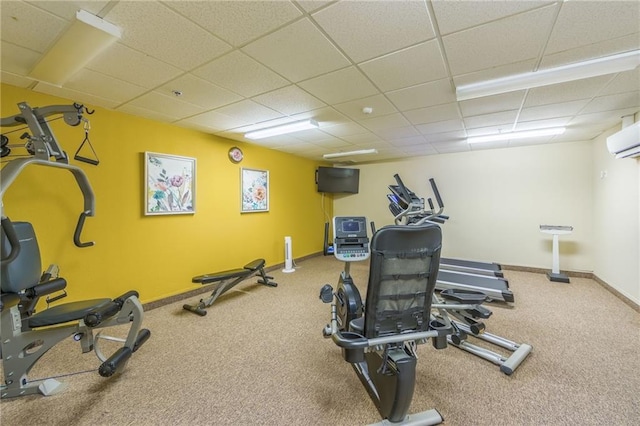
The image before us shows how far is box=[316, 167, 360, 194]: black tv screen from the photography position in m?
6.45

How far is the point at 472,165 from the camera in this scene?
17.8 ft

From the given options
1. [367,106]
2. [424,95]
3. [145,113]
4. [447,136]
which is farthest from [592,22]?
[145,113]

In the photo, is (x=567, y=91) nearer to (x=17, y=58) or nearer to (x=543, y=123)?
(x=543, y=123)

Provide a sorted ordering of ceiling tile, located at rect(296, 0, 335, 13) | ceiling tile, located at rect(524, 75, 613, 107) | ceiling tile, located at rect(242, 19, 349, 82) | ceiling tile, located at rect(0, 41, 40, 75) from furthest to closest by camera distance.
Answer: ceiling tile, located at rect(524, 75, 613, 107)
ceiling tile, located at rect(0, 41, 40, 75)
ceiling tile, located at rect(242, 19, 349, 82)
ceiling tile, located at rect(296, 0, 335, 13)

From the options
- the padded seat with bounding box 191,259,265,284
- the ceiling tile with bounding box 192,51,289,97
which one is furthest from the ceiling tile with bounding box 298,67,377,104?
the padded seat with bounding box 191,259,265,284

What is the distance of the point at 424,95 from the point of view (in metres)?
2.62

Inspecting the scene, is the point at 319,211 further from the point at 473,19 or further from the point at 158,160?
the point at 473,19

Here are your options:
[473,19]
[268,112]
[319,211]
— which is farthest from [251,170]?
[473,19]

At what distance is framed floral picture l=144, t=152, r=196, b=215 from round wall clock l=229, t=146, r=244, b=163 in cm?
71

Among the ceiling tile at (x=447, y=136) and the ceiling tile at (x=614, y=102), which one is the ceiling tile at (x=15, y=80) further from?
the ceiling tile at (x=614, y=102)

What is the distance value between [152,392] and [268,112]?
2.81m

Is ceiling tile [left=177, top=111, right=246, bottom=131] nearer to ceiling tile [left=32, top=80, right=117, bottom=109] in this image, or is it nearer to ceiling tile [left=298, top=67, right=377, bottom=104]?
ceiling tile [left=32, top=80, right=117, bottom=109]

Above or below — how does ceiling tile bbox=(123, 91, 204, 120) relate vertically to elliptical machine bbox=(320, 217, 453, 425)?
above

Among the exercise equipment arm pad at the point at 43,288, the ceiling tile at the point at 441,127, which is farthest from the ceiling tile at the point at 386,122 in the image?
the exercise equipment arm pad at the point at 43,288
